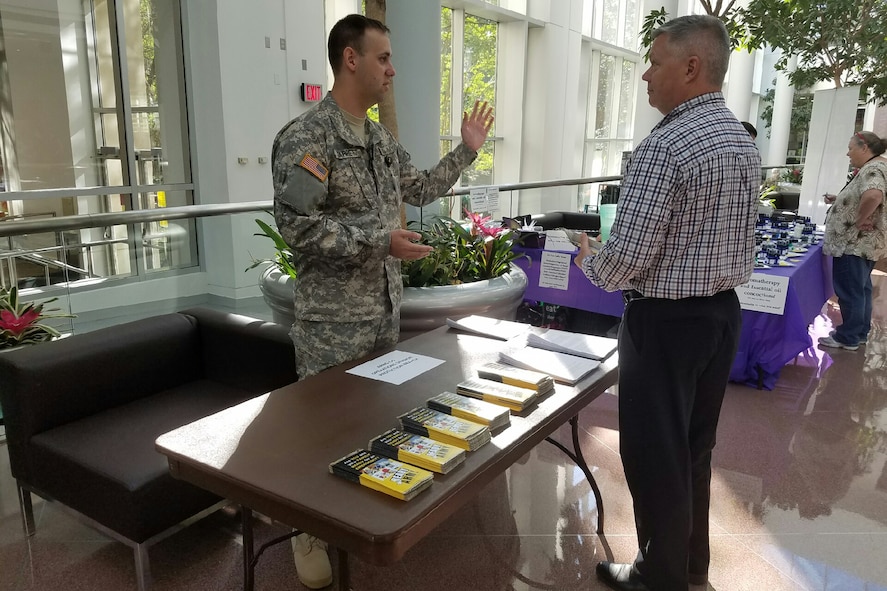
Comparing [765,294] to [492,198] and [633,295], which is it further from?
[633,295]

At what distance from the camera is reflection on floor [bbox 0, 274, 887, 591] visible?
6.65 ft

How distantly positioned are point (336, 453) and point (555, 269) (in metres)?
3.14

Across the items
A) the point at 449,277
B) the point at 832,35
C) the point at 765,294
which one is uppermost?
the point at 832,35

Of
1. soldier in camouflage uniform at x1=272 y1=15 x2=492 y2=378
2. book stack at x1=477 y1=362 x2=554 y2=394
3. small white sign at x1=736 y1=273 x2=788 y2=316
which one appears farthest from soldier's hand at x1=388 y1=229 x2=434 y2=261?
small white sign at x1=736 y1=273 x2=788 y2=316

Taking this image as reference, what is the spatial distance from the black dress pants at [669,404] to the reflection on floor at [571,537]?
376 millimetres

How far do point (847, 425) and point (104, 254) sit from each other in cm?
375

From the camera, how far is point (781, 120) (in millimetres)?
16938

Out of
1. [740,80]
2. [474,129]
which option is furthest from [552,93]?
[474,129]

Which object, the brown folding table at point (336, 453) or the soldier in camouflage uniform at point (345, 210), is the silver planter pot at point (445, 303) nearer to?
the soldier in camouflage uniform at point (345, 210)

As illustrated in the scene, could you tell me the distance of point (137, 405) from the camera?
2.32 metres

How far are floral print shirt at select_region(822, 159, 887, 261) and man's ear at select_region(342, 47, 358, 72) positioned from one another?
399 cm

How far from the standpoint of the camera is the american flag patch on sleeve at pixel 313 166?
5.85 feet

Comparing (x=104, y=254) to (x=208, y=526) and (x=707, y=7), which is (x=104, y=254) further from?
(x=707, y=7)

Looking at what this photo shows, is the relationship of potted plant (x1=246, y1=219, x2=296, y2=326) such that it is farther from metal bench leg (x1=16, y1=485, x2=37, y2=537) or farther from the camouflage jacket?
metal bench leg (x1=16, y1=485, x2=37, y2=537)
